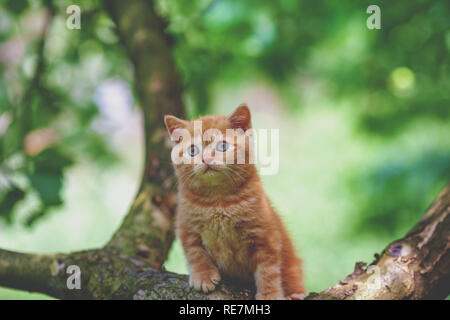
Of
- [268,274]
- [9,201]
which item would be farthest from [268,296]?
[9,201]

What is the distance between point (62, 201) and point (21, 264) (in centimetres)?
47

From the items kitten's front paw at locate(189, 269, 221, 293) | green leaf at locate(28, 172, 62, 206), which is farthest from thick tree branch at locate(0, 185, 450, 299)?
green leaf at locate(28, 172, 62, 206)

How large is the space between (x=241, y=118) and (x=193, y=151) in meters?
0.24

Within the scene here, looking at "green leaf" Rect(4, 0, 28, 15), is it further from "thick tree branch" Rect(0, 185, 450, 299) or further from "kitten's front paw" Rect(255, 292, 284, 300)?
"kitten's front paw" Rect(255, 292, 284, 300)

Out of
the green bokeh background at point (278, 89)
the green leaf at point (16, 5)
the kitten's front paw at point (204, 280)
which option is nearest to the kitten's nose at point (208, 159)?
the kitten's front paw at point (204, 280)

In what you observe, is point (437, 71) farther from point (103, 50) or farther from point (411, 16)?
point (103, 50)

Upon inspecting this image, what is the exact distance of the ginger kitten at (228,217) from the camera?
5.34 feet

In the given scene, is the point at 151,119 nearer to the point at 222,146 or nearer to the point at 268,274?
the point at 222,146

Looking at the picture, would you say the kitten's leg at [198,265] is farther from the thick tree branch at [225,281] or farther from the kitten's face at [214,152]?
the kitten's face at [214,152]

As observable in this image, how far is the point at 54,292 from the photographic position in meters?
1.70

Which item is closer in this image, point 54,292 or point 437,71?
point 54,292

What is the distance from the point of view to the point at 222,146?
1.70 meters

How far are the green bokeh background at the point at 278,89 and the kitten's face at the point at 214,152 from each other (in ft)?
1.69

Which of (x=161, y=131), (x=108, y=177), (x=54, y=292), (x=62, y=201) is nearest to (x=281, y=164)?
(x=108, y=177)
